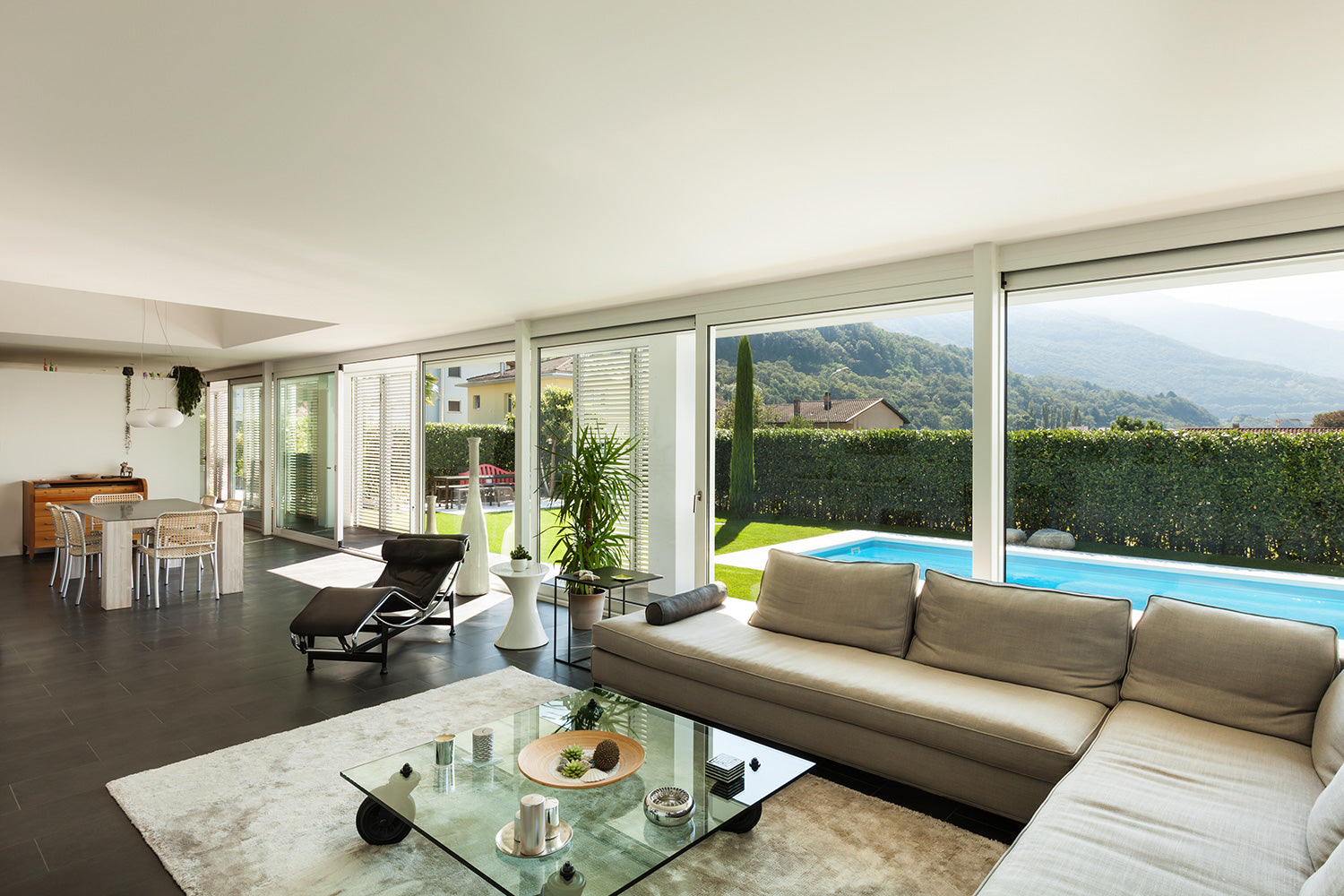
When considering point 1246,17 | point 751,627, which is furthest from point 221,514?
point 1246,17

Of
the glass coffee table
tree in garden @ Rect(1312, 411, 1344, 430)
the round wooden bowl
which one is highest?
tree in garden @ Rect(1312, 411, 1344, 430)

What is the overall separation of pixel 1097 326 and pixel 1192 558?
1323mm

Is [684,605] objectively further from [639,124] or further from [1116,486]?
[639,124]

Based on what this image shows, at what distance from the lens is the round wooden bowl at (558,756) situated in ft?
8.35

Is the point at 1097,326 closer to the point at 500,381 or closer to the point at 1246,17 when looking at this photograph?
the point at 1246,17

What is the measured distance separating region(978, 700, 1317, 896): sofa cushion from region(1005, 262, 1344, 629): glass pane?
45.4 inches

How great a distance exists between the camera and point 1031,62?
2.13 meters

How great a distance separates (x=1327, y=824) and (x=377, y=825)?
9.80 feet

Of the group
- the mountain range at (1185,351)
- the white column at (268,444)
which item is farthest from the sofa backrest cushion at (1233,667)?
the white column at (268,444)

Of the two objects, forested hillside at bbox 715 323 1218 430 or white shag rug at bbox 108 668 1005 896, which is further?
forested hillside at bbox 715 323 1218 430

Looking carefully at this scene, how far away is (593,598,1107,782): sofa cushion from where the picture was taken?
276 cm

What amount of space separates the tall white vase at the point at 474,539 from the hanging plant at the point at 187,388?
20.0 ft

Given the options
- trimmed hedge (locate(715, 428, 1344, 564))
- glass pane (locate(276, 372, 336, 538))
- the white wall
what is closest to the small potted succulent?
trimmed hedge (locate(715, 428, 1344, 564))

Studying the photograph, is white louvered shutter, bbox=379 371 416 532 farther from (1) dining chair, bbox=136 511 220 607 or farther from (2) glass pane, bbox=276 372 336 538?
(1) dining chair, bbox=136 511 220 607
